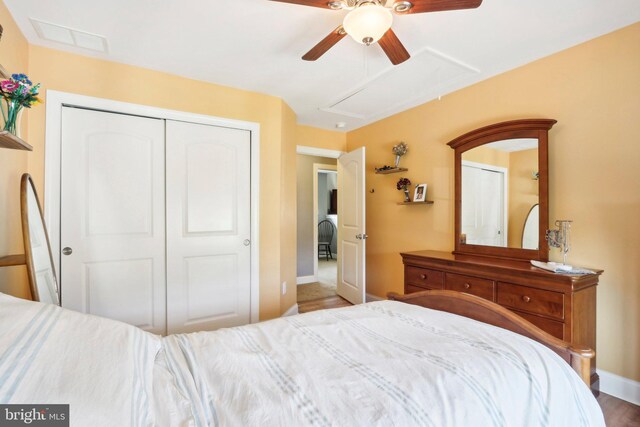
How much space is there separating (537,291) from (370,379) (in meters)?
1.62

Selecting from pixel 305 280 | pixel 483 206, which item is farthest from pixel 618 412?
pixel 305 280

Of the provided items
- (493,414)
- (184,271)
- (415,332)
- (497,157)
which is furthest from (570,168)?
(184,271)

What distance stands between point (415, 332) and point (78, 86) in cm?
287

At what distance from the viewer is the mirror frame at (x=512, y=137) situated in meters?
2.18

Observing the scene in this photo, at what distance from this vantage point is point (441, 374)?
2.81 feet

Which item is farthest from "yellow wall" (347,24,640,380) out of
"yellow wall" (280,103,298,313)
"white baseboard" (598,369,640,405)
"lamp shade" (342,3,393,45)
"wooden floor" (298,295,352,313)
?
"wooden floor" (298,295,352,313)

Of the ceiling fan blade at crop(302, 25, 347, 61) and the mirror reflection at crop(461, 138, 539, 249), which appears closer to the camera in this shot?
the ceiling fan blade at crop(302, 25, 347, 61)

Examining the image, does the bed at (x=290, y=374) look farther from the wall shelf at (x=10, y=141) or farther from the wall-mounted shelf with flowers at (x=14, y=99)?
the wall-mounted shelf with flowers at (x=14, y=99)

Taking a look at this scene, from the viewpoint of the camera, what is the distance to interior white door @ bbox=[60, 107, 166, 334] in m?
2.24

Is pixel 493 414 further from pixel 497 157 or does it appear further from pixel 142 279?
pixel 142 279

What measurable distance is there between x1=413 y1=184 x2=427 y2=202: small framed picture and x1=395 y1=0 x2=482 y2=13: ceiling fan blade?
76.0 inches

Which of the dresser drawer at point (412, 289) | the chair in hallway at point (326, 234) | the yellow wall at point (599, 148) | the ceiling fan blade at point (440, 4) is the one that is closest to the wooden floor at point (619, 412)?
the yellow wall at point (599, 148)

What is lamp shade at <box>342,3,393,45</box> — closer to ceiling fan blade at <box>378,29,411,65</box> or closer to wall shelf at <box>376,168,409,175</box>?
ceiling fan blade at <box>378,29,411,65</box>

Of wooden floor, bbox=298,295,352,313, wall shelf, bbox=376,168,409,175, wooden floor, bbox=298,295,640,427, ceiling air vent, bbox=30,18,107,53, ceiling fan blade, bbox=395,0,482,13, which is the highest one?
ceiling air vent, bbox=30,18,107,53
